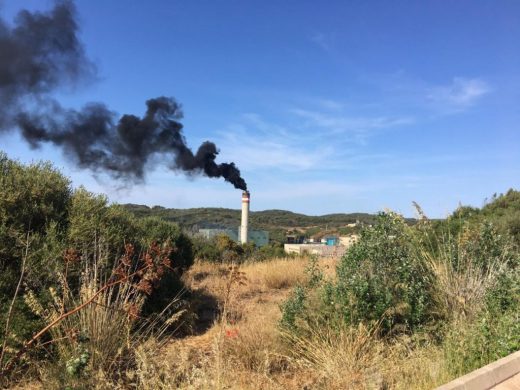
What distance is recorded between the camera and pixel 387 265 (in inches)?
253

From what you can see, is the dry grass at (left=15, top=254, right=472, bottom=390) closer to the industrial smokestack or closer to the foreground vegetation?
the foreground vegetation

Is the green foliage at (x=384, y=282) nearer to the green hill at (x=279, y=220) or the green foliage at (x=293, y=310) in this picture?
the green foliage at (x=293, y=310)

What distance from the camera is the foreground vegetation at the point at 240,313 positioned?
14.7 feet

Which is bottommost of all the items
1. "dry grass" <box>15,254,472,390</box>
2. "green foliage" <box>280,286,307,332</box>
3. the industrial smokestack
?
"dry grass" <box>15,254,472,390</box>

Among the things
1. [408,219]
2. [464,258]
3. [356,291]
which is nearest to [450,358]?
[356,291]

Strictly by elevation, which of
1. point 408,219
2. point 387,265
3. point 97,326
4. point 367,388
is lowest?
point 367,388

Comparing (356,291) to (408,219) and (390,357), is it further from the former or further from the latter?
(408,219)

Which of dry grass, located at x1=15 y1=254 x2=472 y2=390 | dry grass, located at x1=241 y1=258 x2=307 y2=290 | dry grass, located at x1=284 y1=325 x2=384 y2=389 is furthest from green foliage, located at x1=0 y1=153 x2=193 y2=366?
dry grass, located at x1=241 y1=258 x2=307 y2=290

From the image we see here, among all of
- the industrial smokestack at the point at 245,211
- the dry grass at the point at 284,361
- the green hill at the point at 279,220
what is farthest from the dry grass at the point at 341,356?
the green hill at the point at 279,220

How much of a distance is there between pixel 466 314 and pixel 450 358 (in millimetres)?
1790

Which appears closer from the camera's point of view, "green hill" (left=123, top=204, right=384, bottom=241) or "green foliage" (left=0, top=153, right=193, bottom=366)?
"green foliage" (left=0, top=153, right=193, bottom=366)

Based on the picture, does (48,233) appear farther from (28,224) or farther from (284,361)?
(284,361)

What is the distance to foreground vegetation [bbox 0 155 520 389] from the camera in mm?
4484

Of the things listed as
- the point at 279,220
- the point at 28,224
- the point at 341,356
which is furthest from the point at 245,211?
the point at 279,220
